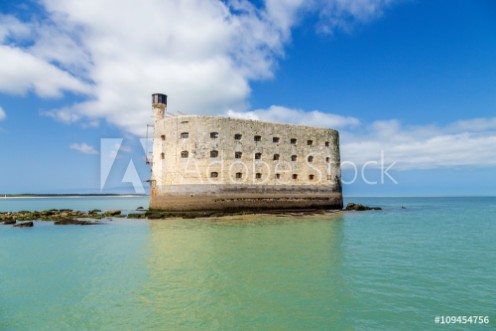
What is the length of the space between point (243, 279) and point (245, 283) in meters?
0.33

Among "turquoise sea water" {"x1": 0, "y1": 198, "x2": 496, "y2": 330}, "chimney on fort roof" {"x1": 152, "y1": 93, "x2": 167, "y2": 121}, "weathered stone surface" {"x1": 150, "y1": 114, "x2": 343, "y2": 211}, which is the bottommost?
"turquoise sea water" {"x1": 0, "y1": 198, "x2": 496, "y2": 330}

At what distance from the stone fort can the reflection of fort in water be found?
11080 mm

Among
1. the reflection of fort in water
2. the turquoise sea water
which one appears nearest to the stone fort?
the reflection of fort in water

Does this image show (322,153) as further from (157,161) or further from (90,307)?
(90,307)

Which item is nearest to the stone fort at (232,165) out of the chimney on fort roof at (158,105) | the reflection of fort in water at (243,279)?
the chimney on fort roof at (158,105)

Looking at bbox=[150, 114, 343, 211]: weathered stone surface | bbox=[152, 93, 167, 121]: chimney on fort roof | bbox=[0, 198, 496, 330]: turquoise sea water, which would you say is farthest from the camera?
bbox=[152, 93, 167, 121]: chimney on fort roof

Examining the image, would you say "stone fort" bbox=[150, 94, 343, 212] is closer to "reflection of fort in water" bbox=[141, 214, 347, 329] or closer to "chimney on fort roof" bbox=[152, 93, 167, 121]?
"chimney on fort roof" bbox=[152, 93, 167, 121]

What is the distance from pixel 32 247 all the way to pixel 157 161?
14623 millimetres

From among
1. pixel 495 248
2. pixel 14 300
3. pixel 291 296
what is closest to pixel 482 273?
pixel 495 248

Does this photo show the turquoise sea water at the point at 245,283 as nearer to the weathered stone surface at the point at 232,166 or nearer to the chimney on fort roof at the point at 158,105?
the weathered stone surface at the point at 232,166

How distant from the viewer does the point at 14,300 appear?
283 inches

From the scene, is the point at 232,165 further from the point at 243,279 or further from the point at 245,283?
the point at 245,283

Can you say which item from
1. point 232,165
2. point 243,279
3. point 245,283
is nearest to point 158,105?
point 232,165

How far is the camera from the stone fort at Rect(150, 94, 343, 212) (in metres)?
25.7
